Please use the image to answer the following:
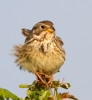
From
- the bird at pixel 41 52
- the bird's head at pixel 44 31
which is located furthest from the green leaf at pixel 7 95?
the bird's head at pixel 44 31

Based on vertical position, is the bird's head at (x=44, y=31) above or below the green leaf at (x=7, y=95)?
above

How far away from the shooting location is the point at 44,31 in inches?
245

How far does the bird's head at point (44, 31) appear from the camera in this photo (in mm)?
6004

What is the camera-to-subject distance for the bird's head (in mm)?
6004

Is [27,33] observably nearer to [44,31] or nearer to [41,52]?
[44,31]

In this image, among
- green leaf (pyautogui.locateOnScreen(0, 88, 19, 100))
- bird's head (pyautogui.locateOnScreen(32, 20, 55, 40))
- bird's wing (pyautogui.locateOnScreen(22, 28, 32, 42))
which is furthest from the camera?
bird's wing (pyautogui.locateOnScreen(22, 28, 32, 42))

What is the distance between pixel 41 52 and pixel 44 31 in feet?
1.42

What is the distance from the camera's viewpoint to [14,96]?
3119mm

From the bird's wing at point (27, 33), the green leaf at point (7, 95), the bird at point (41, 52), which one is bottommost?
the green leaf at point (7, 95)

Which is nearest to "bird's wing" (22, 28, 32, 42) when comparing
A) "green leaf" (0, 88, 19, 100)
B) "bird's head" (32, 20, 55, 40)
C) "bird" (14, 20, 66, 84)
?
"bird" (14, 20, 66, 84)

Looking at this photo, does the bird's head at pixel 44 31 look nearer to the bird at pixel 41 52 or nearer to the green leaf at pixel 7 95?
the bird at pixel 41 52

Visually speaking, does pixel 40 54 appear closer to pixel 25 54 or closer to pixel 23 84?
pixel 25 54

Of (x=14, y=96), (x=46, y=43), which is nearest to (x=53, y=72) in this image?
(x=46, y=43)

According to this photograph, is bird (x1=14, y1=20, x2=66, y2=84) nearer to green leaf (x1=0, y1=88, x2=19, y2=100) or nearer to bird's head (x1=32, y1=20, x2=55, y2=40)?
bird's head (x1=32, y1=20, x2=55, y2=40)
